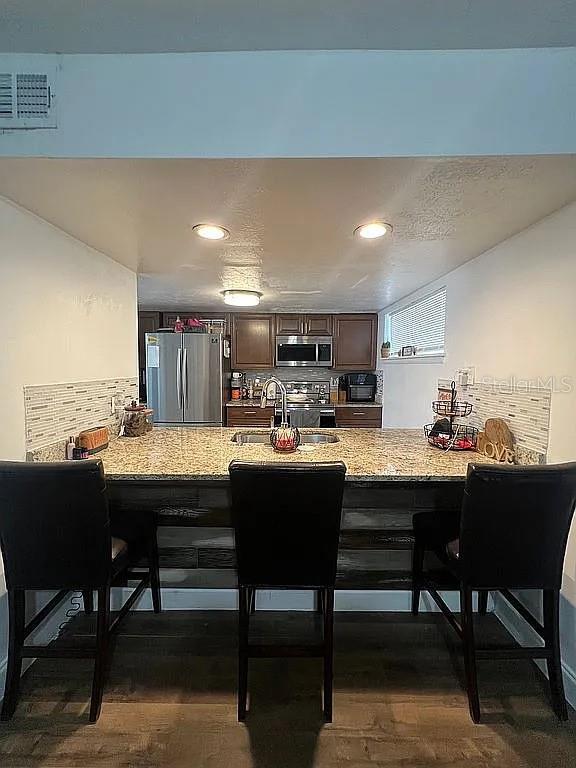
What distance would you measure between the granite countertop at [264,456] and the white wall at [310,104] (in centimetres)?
117

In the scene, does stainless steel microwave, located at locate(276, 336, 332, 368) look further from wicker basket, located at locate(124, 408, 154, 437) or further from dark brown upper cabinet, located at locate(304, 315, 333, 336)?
wicker basket, located at locate(124, 408, 154, 437)

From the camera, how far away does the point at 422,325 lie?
11.2ft

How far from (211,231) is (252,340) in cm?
302

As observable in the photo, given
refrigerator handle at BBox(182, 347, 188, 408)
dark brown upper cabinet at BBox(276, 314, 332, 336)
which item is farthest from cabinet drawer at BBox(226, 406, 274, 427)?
dark brown upper cabinet at BBox(276, 314, 332, 336)

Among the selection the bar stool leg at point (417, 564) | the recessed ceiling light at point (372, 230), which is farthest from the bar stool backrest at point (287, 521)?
the recessed ceiling light at point (372, 230)

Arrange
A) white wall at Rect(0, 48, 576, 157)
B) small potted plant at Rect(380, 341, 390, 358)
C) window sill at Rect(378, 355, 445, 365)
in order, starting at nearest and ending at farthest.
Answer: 1. white wall at Rect(0, 48, 576, 157)
2. window sill at Rect(378, 355, 445, 365)
3. small potted plant at Rect(380, 341, 390, 358)

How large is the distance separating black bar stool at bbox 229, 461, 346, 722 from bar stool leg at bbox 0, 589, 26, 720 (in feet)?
2.76

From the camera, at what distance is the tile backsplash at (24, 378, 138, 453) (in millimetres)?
1707

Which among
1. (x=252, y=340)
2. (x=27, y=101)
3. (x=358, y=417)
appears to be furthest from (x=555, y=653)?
(x=252, y=340)

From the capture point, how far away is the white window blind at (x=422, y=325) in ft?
9.77

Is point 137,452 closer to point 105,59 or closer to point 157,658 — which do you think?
point 157,658

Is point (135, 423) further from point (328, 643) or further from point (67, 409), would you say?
point (328, 643)

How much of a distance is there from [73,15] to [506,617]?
116 inches

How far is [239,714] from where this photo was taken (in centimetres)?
148
